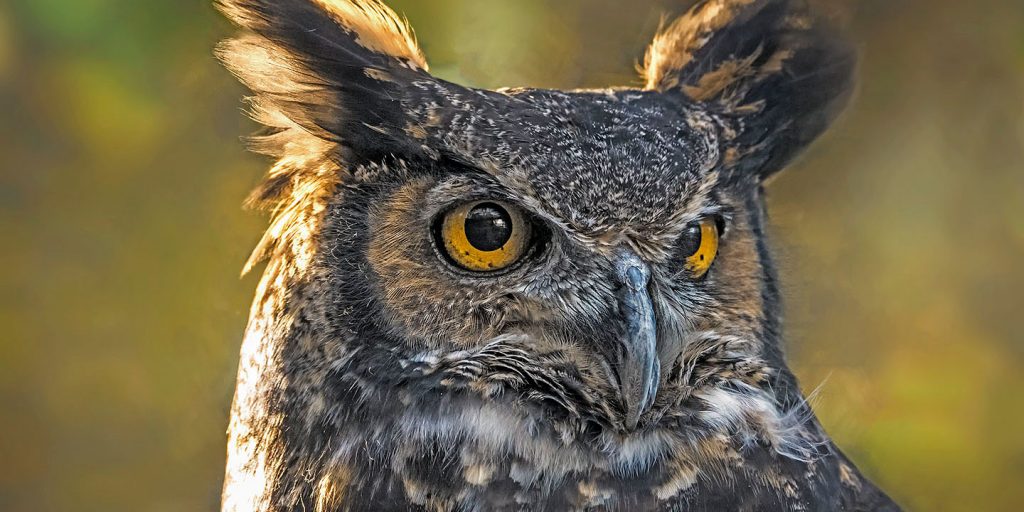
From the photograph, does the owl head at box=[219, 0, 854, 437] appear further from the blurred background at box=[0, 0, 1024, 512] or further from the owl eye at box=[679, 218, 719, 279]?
the blurred background at box=[0, 0, 1024, 512]

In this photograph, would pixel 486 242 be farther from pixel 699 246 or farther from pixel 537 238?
pixel 699 246

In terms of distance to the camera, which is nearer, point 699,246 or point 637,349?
point 637,349

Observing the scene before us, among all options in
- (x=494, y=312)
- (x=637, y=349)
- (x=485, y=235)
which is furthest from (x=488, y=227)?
(x=637, y=349)

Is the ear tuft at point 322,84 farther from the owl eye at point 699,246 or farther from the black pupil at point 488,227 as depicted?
the owl eye at point 699,246

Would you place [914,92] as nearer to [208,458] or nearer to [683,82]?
[683,82]

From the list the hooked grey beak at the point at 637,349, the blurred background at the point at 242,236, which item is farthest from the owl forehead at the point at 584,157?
the blurred background at the point at 242,236

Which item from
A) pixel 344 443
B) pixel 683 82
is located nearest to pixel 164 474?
pixel 344 443
